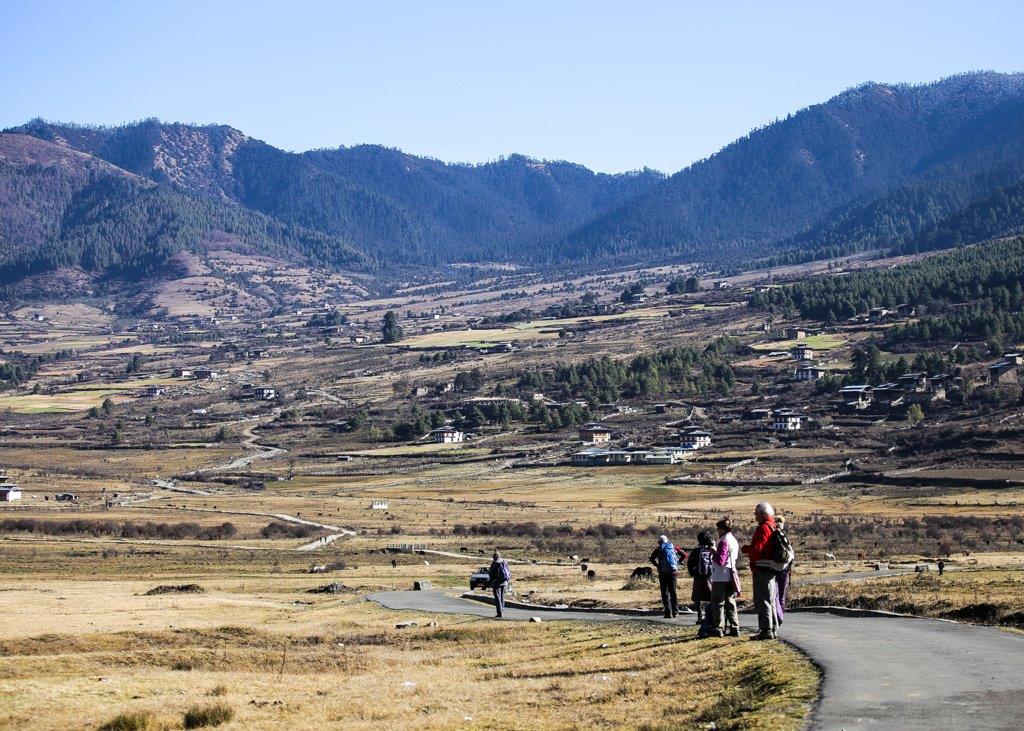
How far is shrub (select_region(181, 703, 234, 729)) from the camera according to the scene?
65.0 ft

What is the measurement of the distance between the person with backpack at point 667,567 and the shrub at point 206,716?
11.1 m

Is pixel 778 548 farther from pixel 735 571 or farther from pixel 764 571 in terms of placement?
pixel 735 571

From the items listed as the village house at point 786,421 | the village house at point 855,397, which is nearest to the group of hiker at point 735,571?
the village house at point 786,421

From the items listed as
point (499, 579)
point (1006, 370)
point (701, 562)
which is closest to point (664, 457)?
point (1006, 370)

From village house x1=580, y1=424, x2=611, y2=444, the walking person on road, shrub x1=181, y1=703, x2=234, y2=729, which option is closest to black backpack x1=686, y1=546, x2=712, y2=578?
the walking person on road

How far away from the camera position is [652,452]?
131500 mm

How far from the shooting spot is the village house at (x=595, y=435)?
143375mm

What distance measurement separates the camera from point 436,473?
12925 centimetres

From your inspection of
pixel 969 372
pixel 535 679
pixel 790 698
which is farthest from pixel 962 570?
pixel 969 372

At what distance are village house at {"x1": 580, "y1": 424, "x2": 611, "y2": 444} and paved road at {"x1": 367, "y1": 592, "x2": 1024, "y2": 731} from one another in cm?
11503

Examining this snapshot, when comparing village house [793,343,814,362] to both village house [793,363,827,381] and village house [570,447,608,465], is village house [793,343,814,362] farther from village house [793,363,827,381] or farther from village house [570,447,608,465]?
village house [570,447,608,465]

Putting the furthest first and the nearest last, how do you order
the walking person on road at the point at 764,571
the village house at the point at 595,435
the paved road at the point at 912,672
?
the village house at the point at 595,435, the walking person on road at the point at 764,571, the paved road at the point at 912,672

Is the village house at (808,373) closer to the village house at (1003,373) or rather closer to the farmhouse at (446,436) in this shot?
the village house at (1003,373)

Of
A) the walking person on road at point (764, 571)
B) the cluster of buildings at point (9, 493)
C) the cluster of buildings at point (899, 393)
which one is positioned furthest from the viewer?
the cluster of buildings at point (899, 393)
